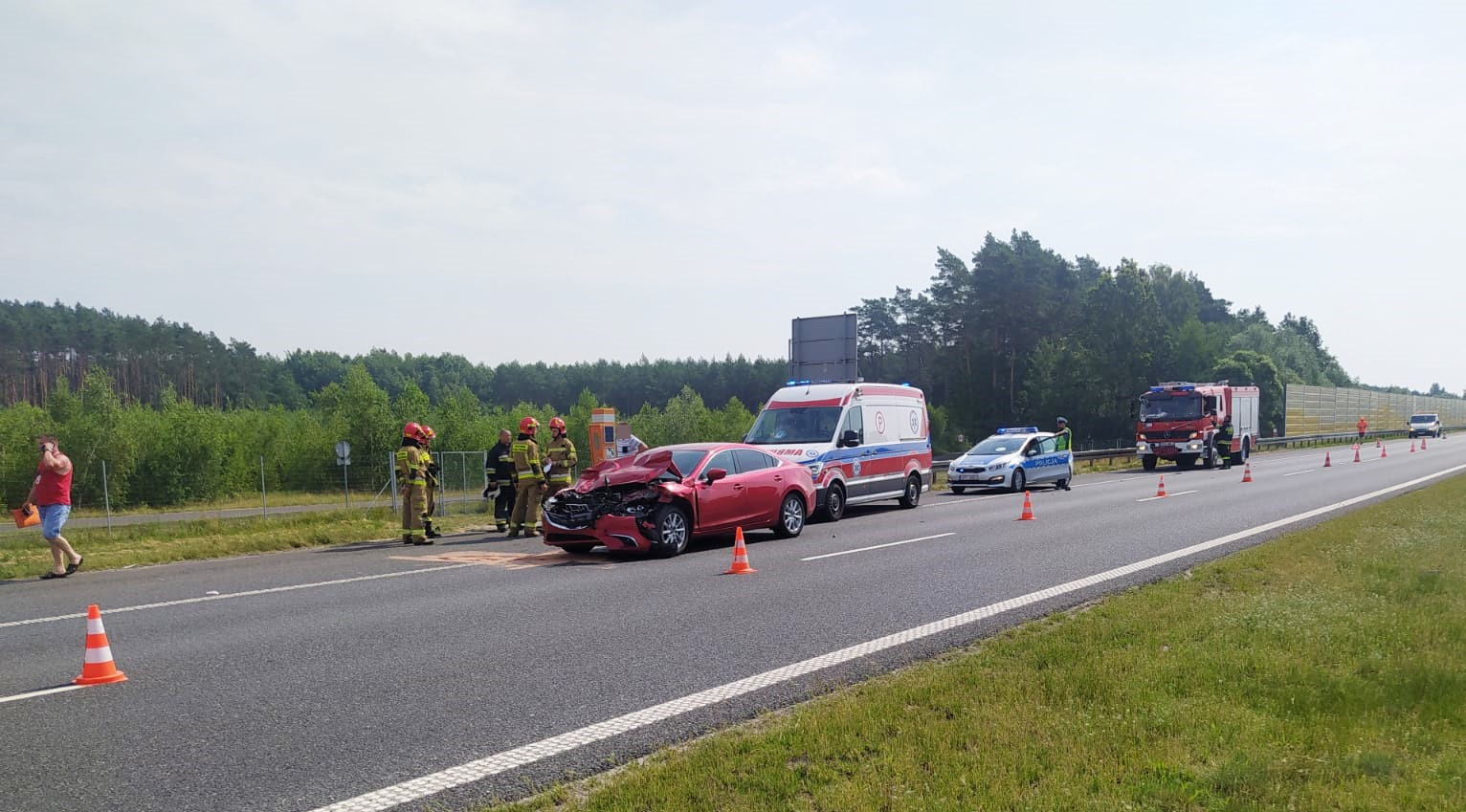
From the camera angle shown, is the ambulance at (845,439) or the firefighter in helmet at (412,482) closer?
the firefighter in helmet at (412,482)

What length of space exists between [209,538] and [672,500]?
861 cm

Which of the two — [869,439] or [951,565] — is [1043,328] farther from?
[951,565]

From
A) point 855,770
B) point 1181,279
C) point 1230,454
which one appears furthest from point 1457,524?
point 1181,279

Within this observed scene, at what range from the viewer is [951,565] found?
1210 centimetres

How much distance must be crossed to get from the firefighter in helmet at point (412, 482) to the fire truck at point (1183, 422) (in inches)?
1012

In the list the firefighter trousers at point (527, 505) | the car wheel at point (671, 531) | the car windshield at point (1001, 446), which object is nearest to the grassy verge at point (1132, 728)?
the car wheel at point (671, 531)

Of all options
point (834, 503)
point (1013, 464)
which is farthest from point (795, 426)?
point (1013, 464)

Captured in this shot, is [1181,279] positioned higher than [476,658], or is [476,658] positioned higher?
[1181,279]

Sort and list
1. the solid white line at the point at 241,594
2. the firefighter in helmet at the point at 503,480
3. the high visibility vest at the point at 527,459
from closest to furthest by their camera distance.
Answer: the solid white line at the point at 241,594, the high visibility vest at the point at 527,459, the firefighter in helmet at the point at 503,480

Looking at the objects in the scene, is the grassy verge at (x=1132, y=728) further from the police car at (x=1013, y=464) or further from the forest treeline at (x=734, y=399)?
the forest treeline at (x=734, y=399)

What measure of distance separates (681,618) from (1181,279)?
332 feet

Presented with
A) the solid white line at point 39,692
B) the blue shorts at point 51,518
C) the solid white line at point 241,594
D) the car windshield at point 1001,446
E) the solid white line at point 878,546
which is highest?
the car windshield at point 1001,446

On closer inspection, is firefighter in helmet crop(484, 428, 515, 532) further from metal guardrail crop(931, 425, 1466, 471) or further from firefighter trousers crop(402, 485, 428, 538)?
metal guardrail crop(931, 425, 1466, 471)

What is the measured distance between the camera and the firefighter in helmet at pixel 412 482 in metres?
16.6
